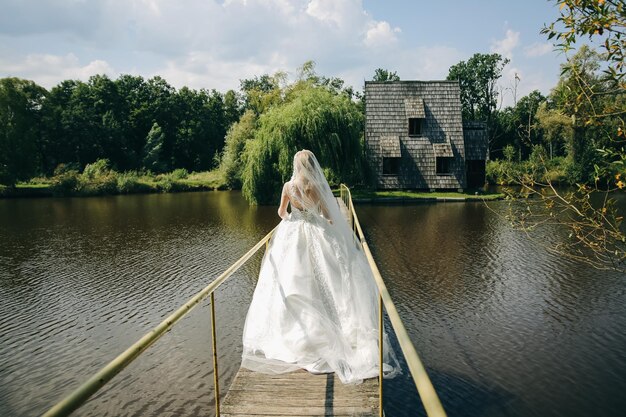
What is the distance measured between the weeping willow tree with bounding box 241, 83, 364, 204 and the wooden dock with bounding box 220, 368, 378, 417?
799 inches

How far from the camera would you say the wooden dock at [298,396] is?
3.49 m

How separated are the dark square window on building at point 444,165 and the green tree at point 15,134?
119ft

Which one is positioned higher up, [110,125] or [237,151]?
[110,125]

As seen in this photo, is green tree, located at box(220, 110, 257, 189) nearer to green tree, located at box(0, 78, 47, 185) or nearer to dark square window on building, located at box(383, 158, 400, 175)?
dark square window on building, located at box(383, 158, 400, 175)

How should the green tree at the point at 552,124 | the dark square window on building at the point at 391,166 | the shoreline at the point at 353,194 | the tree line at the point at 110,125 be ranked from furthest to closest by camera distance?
the tree line at the point at 110,125 < the green tree at the point at 552,124 < the dark square window on building at the point at 391,166 < the shoreline at the point at 353,194

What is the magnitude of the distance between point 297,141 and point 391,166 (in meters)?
7.63

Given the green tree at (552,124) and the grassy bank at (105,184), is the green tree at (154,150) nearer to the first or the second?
the grassy bank at (105,184)

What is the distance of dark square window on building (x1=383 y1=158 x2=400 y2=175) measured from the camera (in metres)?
28.8

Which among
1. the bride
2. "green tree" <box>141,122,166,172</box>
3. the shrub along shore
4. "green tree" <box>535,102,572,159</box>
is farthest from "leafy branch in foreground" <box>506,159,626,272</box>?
"green tree" <box>141,122,166,172</box>

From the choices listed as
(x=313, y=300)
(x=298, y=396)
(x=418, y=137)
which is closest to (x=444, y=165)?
(x=418, y=137)

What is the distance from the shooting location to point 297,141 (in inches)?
971

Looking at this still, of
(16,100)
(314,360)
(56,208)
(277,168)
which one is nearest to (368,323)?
(314,360)

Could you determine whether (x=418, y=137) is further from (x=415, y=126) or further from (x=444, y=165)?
(x=444, y=165)

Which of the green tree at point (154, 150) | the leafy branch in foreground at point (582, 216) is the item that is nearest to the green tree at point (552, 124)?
the leafy branch in foreground at point (582, 216)
